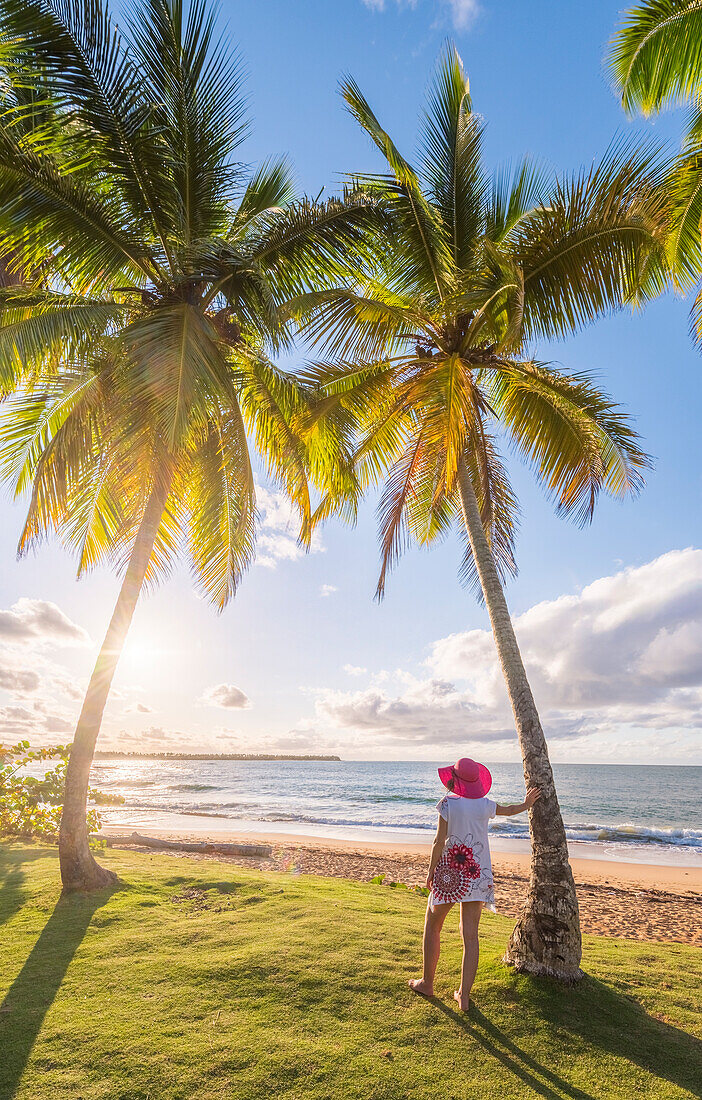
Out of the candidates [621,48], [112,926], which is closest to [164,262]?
[621,48]

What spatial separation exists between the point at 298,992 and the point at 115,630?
4392mm

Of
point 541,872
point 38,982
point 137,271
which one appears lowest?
point 38,982

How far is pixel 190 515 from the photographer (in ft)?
32.2

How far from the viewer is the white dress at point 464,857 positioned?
13.8ft

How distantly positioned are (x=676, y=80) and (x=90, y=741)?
9.92m

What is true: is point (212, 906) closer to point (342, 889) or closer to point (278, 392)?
point (342, 889)

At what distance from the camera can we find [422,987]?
4.29 metres

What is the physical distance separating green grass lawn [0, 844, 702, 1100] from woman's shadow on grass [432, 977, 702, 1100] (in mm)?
13

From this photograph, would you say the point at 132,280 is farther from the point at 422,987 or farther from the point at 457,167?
the point at 422,987

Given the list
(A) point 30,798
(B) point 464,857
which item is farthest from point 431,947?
(A) point 30,798

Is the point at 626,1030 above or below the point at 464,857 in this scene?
below

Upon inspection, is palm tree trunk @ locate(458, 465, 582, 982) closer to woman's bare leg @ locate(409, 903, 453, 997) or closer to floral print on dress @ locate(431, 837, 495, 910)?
floral print on dress @ locate(431, 837, 495, 910)

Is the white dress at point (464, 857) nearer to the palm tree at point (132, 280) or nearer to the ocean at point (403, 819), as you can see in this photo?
the palm tree at point (132, 280)

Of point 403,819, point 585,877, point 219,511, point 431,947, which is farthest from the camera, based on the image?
point 403,819
